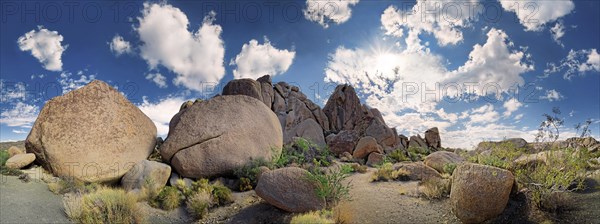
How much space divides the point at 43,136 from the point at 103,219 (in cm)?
616

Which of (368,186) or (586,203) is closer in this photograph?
(586,203)

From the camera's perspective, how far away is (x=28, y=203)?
37.8ft

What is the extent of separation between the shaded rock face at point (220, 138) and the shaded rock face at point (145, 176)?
1.03m

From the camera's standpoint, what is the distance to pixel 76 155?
582 inches

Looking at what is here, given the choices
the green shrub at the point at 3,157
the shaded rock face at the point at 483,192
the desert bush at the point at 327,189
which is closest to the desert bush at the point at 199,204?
the desert bush at the point at 327,189

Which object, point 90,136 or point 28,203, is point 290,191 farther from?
point 90,136

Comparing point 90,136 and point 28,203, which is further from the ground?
point 90,136

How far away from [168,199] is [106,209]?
220 cm

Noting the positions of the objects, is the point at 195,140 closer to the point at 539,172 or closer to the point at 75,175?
the point at 75,175

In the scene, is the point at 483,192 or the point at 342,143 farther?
the point at 342,143

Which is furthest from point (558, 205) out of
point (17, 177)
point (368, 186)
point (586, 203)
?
point (17, 177)

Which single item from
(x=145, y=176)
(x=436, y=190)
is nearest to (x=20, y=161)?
(x=145, y=176)

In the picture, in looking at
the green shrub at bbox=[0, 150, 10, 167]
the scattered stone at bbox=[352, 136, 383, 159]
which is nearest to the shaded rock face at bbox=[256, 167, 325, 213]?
the green shrub at bbox=[0, 150, 10, 167]

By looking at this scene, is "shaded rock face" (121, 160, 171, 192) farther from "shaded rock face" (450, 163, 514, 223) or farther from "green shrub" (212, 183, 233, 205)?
"shaded rock face" (450, 163, 514, 223)
